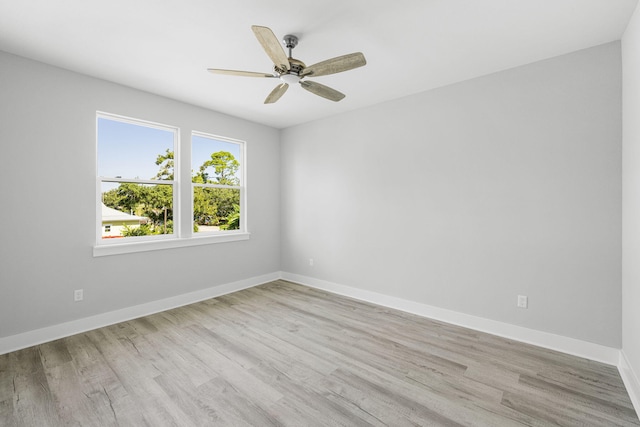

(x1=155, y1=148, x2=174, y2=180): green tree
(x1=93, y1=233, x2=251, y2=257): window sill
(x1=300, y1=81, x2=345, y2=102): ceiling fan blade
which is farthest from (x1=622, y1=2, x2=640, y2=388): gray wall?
(x1=155, y1=148, x2=174, y2=180): green tree

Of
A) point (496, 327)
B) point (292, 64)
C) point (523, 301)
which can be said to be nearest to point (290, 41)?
point (292, 64)

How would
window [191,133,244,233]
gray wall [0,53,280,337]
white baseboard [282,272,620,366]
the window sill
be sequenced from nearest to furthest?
white baseboard [282,272,620,366]
gray wall [0,53,280,337]
the window sill
window [191,133,244,233]

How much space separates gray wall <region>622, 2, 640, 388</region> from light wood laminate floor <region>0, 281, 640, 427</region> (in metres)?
0.39

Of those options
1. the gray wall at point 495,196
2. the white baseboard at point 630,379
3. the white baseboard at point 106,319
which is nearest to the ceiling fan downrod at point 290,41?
the gray wall at point 495,196

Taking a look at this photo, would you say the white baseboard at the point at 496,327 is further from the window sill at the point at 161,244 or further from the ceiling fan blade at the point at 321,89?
the ceiling fan blade at the point at 321,89

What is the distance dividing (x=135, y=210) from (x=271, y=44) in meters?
2.73

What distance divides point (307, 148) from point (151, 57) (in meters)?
2.48

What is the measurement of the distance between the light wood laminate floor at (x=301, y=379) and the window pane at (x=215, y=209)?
4.80 ft

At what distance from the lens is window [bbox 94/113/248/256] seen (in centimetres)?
326

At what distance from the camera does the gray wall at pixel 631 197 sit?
6.37 ft

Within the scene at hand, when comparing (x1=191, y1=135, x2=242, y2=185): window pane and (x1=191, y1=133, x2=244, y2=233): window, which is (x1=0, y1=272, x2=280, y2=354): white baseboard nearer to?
(x1=191, y1=133, x2=244, y2=233): window

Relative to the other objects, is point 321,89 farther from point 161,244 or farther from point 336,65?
point 161,244

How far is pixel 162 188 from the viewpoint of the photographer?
12.1 feet

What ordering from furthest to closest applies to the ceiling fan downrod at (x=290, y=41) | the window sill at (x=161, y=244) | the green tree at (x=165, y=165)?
1. the green tree at (x=165, y=165)
2. the window sill at (x=161, y=244)
3. the ceiling fan downrod at (x=290, y=41)
